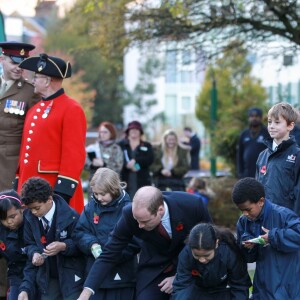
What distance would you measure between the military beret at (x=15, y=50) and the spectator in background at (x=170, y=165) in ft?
15.5

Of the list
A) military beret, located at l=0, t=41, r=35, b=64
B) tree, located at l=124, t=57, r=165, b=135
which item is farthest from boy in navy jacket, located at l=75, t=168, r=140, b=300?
tree, located at l=124, t=57, r=165, b=135

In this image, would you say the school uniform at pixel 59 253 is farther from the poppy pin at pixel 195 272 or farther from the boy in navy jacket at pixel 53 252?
the poppy pin at pixel 195 272

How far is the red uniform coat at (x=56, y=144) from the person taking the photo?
678 cm

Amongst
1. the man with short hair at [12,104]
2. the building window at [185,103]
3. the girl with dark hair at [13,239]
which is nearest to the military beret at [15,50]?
the man with short hair at [12,104]

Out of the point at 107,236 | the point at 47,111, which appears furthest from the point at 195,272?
the point at 47,111

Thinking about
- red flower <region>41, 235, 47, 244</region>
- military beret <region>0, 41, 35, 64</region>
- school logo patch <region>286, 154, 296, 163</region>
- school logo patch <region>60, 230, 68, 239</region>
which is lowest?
red flower <region>41, 235, 47, 244</region>

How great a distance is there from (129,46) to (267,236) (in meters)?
6.94

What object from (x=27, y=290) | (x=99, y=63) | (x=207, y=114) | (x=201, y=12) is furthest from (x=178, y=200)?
(x=99, y=63)

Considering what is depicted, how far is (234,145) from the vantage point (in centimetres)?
1396

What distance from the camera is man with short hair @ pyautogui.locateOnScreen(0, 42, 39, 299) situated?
716cm

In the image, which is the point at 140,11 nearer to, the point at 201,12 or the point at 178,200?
the point at 201,12

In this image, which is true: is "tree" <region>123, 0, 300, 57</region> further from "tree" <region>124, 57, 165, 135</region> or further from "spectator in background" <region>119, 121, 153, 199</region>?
"tree" <region>124, 57, 165, 135</region>

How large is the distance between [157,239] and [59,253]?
2.84 ft

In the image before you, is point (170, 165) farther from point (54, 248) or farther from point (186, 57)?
point (54, 248)
